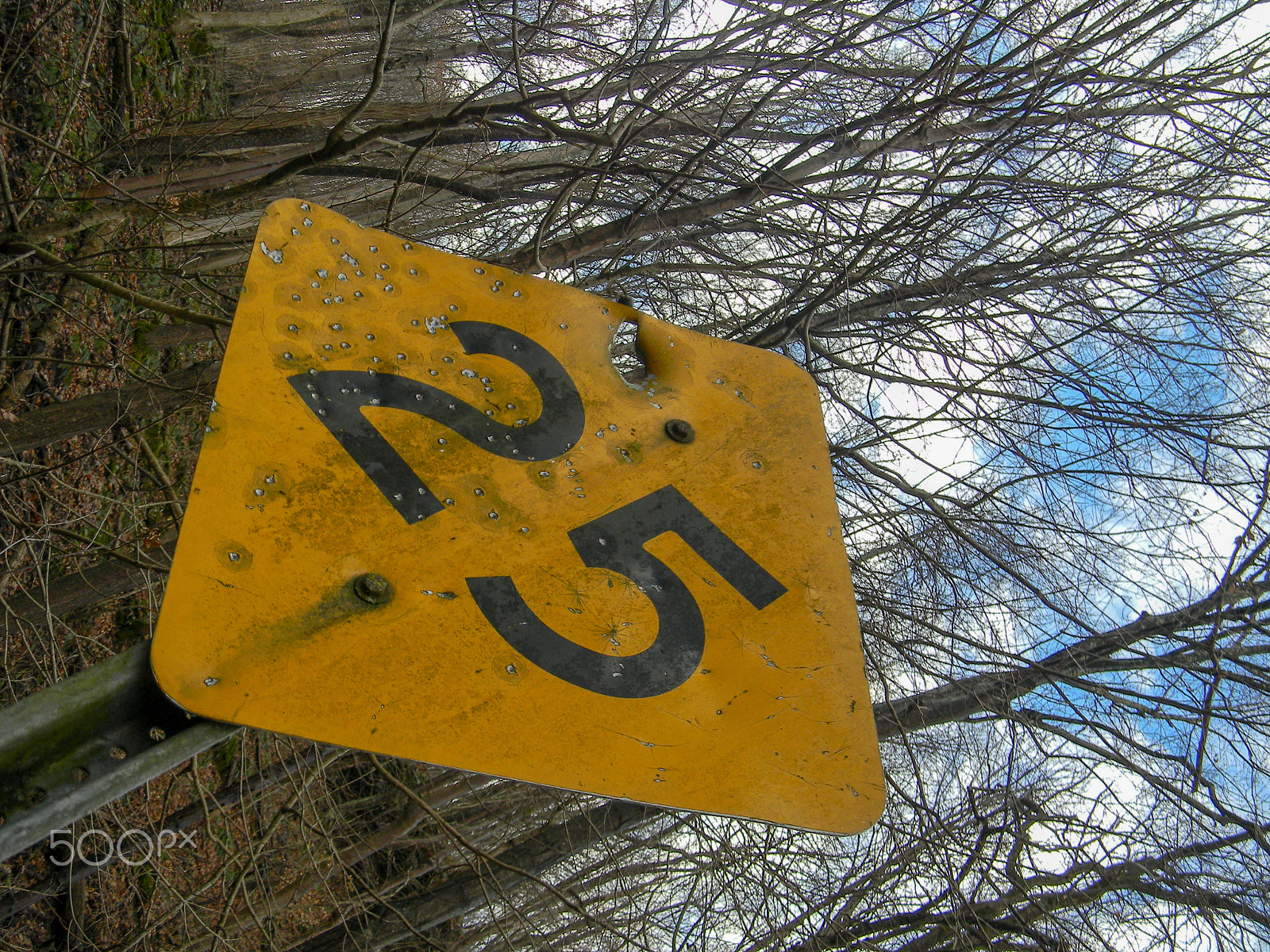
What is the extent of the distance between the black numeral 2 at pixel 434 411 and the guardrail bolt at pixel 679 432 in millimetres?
140

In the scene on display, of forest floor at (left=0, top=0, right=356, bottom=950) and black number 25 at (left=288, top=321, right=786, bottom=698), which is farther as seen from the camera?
forest floor at (left=0, top=0, right=356, bottom=950)

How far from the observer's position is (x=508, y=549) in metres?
1.04

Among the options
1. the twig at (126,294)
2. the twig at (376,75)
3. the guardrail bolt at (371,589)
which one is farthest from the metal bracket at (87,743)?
the twig at (376,75)

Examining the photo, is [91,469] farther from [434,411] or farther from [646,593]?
[646,593]

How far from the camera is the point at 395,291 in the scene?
3.90 ft

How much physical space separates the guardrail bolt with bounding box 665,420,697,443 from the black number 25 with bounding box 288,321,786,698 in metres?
0.10

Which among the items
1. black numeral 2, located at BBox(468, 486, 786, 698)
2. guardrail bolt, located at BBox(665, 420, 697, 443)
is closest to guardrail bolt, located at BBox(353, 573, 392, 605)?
black numeral 2, located at BBox(468, 486, 786, 698)

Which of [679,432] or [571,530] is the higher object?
[679,432]

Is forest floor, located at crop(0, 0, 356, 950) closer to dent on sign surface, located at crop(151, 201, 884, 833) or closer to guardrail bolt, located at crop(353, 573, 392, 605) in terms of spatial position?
dent on sign surface, located at crop(151, 201, 884, 833)

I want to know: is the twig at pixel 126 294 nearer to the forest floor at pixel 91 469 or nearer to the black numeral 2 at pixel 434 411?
the forest floor at pixel 91 469

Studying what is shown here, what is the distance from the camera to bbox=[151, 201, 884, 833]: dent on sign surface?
89 centimetres

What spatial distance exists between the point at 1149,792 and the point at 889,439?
2153 mm

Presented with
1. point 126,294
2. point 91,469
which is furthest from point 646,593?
point 91,469

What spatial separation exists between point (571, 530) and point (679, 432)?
27 cm
